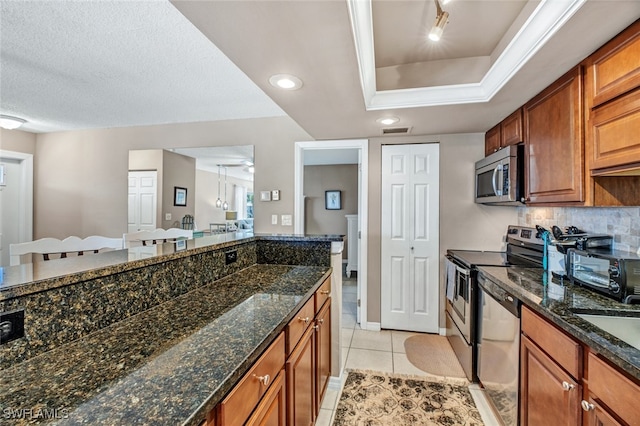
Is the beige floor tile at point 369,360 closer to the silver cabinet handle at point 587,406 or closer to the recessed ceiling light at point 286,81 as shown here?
the silver cabinet handle at point 587,406

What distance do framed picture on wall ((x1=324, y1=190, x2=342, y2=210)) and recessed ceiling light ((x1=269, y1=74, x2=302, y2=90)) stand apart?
4.20 m

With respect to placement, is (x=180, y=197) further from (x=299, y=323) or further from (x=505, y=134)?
(x=505, y=134)

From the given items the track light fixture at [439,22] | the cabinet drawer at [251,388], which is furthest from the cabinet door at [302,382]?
the track light fixture at [439,22]

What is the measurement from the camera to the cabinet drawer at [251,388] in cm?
73

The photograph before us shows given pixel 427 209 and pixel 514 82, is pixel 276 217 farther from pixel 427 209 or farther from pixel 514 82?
pixel 514 82

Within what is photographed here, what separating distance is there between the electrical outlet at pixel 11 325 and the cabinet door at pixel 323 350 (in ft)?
4.02

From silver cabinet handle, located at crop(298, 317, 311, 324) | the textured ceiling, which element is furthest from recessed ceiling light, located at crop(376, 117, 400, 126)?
silver cabinet handle, located at crop(298, 317, 311, 324)

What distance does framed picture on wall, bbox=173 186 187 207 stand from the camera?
3.38 meters

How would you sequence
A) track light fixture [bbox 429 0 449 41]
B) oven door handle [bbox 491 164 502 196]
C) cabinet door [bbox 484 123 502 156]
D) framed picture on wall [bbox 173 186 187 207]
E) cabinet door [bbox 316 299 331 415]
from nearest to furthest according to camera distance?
track light fixture [bbox 429 0 449 41] → cabinet door [bbox 316 299 331 415] → oven door handle [bbox 491 164 502 196] → cabinet door [bbox 484 123 502 156] → framed picture on wall [bbox 173 186 187 207]

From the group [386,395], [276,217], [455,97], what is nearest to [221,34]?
[455,97]

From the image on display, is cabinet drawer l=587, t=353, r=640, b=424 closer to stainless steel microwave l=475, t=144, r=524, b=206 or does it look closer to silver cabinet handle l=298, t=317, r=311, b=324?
silver cabinet handle l=298, t=317, r=311, b=324

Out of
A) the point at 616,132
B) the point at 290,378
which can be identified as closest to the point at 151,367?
the point at 290,378

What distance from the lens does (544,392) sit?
1.32m

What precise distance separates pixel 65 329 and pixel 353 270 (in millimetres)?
4826
